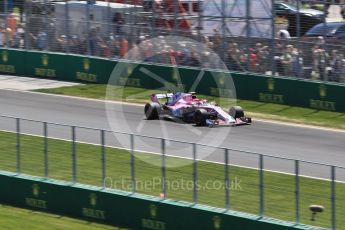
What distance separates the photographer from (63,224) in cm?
1912

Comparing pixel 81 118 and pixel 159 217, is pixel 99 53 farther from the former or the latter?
pixel 159 217

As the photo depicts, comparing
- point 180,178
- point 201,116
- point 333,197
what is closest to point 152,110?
point 201,116

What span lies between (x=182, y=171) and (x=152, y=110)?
38.6 feet

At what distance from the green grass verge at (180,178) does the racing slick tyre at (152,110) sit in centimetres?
899

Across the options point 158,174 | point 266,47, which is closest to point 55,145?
point 158,174

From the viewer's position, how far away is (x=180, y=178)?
17.4 m

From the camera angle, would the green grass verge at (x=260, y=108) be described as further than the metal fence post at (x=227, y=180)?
Yes

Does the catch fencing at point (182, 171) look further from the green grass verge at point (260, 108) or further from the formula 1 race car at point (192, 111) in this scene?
the green grass verge at point (260, 108)

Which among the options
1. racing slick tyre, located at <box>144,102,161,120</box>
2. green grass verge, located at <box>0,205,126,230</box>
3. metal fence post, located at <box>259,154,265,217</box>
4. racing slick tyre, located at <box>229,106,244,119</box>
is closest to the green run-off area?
racing slick tyre, located at <box>229,106,244,119</box>

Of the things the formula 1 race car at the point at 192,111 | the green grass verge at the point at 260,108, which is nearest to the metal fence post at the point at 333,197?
the formula 1 race car at the point at 192,111

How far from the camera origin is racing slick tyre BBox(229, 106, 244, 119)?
28.3m

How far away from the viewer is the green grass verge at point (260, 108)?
29.4 meters

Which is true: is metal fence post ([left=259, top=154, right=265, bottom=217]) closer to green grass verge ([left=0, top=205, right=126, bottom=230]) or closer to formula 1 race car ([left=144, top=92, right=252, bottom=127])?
green grass verge ([left=0, top=205, right=126, bottom=230])

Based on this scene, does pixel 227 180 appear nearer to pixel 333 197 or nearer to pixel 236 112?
pixel 333 197
